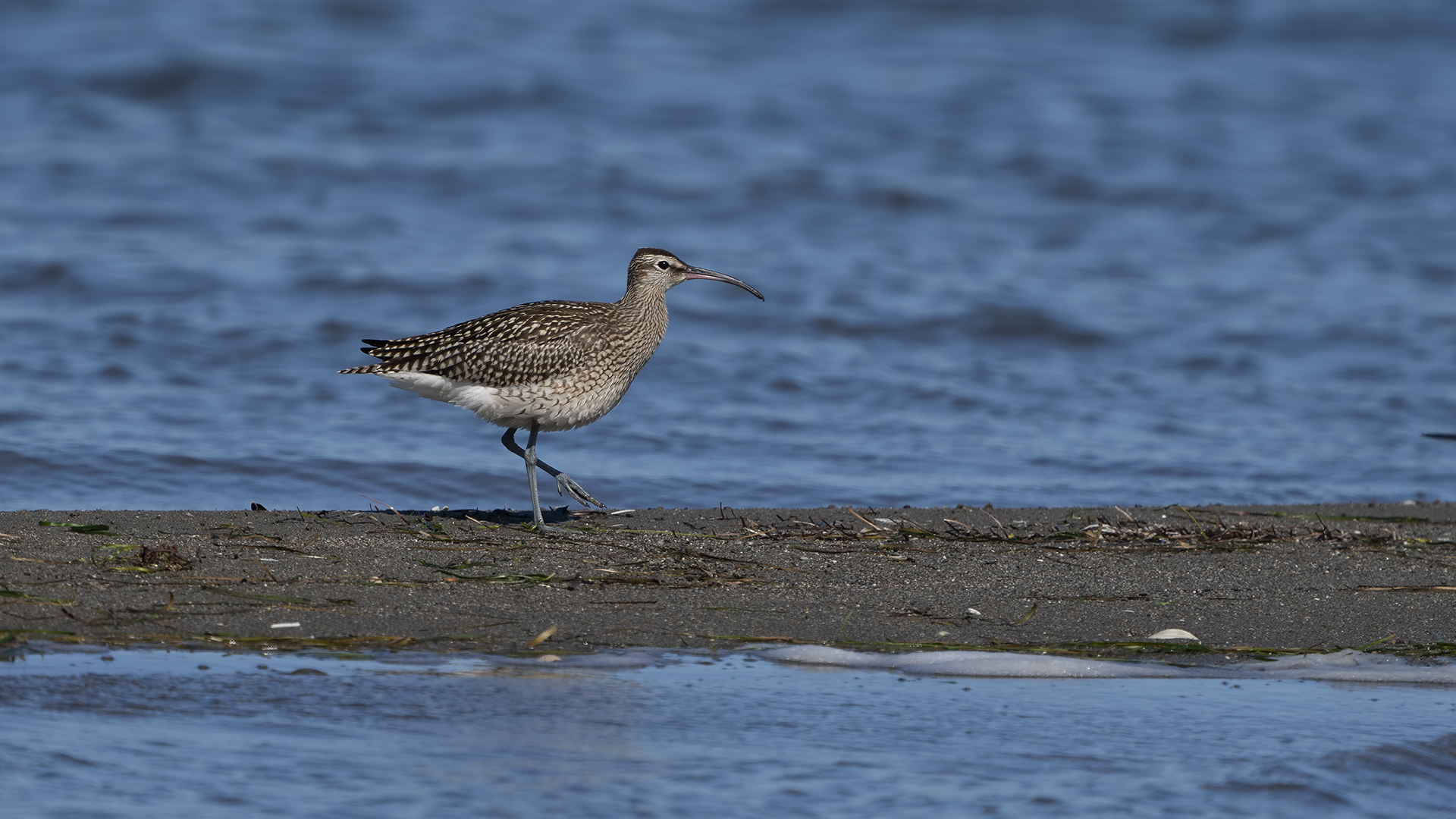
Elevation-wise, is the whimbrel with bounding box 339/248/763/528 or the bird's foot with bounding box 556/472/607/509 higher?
the whimbrel with bounding box 339/248/763/528

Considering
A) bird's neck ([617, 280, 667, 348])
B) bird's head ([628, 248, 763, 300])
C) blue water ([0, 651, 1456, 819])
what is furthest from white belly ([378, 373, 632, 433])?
blue water ([0, 651, 1456, 819])

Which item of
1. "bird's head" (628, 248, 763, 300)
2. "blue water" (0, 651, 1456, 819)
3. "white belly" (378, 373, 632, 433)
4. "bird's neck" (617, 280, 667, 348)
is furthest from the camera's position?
"bird's head" (628, 248, 763, 300)

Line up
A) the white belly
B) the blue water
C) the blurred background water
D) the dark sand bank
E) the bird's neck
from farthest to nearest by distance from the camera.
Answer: the blurred background water
the bird's neck
the white belly
the dark sand bank
the blue water

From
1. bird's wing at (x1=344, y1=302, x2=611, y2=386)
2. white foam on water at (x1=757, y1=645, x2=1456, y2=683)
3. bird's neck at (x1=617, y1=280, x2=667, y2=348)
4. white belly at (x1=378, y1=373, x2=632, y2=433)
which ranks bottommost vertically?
white foam on water at (x1=757, y1=645, x2=1456, y2=683)

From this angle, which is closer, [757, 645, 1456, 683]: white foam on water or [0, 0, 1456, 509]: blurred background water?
[757, 645, 1456, 683]: white foam on water

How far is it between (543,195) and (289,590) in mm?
10120

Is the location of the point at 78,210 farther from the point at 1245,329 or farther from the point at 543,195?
the point at 1245,329

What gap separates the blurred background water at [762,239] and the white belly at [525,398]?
32.8 inches

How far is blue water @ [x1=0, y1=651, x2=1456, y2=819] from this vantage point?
374 centimetres

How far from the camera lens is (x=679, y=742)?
13.6 ft

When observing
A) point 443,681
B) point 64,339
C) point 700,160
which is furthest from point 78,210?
point 443,681

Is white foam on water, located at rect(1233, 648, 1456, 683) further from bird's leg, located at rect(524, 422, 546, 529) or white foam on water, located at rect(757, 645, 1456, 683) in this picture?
bird's leg, located at rect(524, 422, 546, 529)

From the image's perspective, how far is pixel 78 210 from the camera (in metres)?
13.5

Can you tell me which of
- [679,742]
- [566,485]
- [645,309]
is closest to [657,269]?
[645,309]
